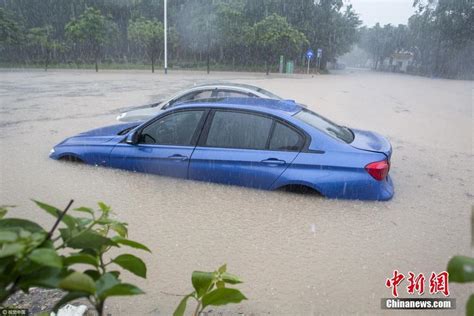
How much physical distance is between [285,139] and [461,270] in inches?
147

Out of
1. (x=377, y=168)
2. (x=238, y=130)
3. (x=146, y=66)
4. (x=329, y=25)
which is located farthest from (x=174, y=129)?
(x=329, y=25)

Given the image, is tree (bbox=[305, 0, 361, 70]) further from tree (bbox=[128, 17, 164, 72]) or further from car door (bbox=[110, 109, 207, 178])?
car door (bbox=[110, 109, 207, 178])

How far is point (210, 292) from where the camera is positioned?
A: 3.63 ft

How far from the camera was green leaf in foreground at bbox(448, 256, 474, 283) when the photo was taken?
0.75 meters

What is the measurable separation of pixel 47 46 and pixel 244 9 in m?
19.9

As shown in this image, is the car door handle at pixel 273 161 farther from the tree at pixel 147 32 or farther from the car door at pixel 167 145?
the tree at pixel 147 32

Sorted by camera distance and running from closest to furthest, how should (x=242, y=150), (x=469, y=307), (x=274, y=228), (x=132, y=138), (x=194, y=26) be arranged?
(x=469, y=307)
(x=274, y=228)
(x=242, y=150)
(x=132, y=138)
(x=194, y=26)

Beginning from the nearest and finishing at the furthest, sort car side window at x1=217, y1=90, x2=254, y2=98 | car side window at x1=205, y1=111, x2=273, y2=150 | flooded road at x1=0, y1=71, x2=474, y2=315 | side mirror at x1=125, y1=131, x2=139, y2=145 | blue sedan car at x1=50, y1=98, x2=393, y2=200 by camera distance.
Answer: flooded road at x1=0, y1=71, x2=474, y2=315 < blue sedan car at x1=50, y1=98, x2=393, y2=200 < car side window at x1=205, y1=111, x2=273, y2=150 < side mirror at x1=125, y1=131, x2=139, y2=145 < car side window at x1=217, y1=90, x2=254, y2=98

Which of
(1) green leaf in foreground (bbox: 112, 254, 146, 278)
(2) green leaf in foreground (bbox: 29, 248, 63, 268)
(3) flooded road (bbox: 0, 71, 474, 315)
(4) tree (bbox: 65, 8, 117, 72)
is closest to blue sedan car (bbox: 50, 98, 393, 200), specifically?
(3) flooded road (bbox: 0, 71, 474, 315)

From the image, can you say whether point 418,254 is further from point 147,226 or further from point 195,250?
point 147,226

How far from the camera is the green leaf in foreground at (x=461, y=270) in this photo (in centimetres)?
75

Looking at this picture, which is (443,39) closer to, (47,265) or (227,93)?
(227,93)

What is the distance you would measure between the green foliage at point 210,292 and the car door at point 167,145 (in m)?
3.58

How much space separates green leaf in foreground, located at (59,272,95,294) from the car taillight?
152 inches
